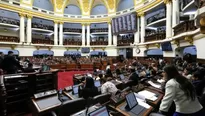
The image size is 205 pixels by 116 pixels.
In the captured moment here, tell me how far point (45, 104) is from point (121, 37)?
2076cm

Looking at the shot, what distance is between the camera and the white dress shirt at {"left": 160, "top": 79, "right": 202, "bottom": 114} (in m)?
1.98

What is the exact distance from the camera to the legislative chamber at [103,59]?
233 centimetres

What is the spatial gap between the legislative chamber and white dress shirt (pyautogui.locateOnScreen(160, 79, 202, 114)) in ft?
0.04

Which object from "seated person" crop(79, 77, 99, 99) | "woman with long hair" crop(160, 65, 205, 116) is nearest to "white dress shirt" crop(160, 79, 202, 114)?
"woman with long hair" crop(160, 65, 205, 116)

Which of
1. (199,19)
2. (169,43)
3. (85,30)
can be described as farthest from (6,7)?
(199,19)

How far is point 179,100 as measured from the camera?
2.03 m

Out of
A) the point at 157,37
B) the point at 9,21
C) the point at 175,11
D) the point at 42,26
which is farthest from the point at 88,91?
the point at 42,26

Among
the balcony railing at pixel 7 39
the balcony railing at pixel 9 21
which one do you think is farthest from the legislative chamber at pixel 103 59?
the balcony railing at pixel 9 21

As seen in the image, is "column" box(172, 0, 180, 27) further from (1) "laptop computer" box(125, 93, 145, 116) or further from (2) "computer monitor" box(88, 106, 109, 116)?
(2) "computer monitor" box(88, 106, 109, 116)

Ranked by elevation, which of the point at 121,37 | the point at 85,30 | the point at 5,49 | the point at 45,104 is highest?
the point at 85,30

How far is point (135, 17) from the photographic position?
18156 millimetres

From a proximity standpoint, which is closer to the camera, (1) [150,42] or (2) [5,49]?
(1) [150,42]

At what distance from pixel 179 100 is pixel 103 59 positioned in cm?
1659

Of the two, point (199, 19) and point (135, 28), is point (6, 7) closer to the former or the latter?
point (135, 28)
